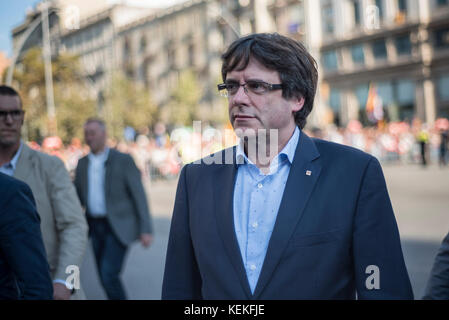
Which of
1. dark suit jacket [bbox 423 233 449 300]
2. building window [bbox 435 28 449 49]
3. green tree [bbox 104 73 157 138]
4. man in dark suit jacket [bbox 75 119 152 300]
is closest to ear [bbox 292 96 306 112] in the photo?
dark suit jacket [bbox 423 233 449 300]

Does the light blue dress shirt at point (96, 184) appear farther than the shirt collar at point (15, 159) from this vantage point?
Yes

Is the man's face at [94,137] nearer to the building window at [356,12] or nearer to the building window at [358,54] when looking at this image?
the building window at [356,12]

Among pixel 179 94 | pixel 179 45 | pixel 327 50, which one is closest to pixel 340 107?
pixel 327 50

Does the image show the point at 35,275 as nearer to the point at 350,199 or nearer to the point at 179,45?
the point at 350,199

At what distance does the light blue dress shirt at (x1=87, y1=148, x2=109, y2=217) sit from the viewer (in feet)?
19.0

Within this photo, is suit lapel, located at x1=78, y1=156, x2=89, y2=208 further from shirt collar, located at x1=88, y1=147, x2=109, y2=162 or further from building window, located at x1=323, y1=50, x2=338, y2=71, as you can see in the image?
building window, located at x1=323, y1=50, x2=338, y2=71

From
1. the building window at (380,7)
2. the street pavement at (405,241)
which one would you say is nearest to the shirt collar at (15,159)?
the street pavement at (405,241)

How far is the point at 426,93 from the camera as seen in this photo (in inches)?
1572

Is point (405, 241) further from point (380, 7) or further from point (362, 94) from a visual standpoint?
point (362, 94)

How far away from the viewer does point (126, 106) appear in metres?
51.6

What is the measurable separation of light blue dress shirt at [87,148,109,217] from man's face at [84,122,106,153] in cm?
8

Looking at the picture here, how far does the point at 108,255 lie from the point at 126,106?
47137mm

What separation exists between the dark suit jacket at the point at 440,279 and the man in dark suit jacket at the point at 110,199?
12.3 ft

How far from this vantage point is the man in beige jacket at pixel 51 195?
3250 millimetres
